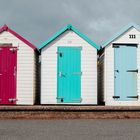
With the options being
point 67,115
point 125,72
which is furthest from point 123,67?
point 67,115

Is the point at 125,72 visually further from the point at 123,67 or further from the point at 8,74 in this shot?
the point at 8,74

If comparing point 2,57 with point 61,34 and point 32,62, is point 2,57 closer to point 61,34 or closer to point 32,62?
point 32,62

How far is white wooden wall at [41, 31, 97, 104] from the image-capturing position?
12.4 metres

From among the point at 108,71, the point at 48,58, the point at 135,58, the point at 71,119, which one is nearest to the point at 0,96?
the point at 48,58

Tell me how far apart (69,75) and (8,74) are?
2.08 m

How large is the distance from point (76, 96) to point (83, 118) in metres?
1.53

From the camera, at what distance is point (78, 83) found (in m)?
12.5

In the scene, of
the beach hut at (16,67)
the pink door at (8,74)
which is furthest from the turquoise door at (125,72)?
the pink door at (8,74)

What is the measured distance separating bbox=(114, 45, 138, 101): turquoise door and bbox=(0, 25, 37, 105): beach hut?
2.91 meters

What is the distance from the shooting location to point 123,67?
1250 cm

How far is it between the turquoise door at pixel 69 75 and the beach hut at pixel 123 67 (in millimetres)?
958
